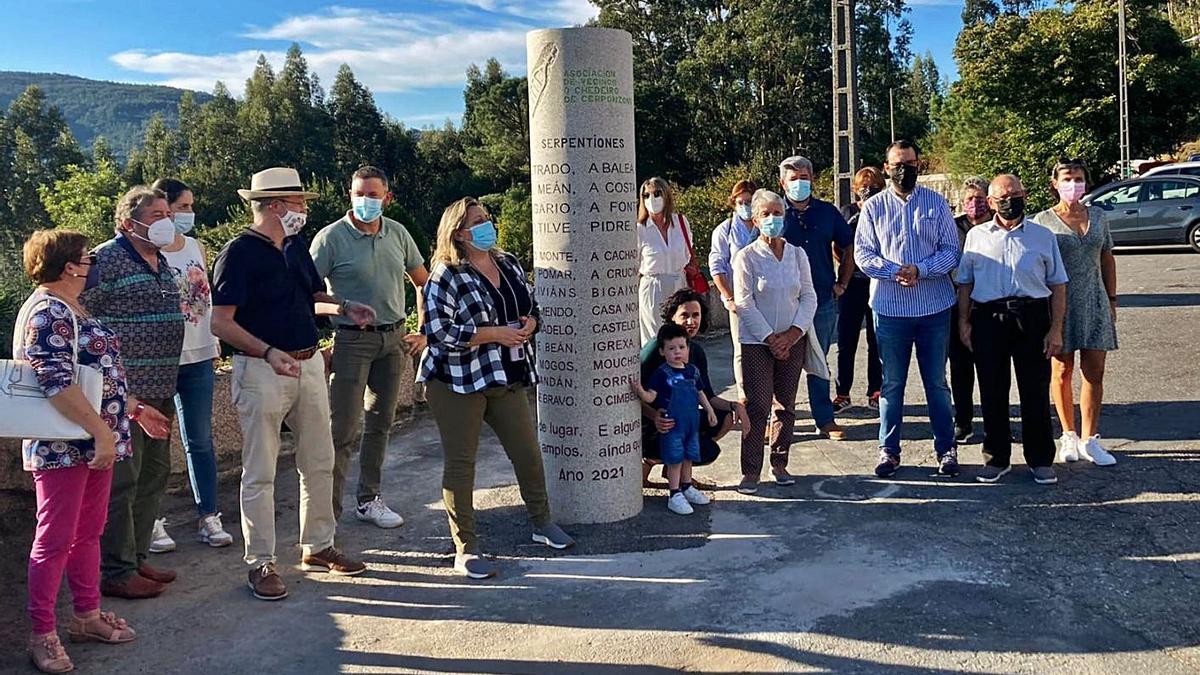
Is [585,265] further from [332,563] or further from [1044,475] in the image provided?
[1044,475]

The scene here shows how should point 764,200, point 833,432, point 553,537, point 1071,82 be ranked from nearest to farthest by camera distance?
1. point 553,537
2. point 764,200
3. point 833,432
4. point 1071,82

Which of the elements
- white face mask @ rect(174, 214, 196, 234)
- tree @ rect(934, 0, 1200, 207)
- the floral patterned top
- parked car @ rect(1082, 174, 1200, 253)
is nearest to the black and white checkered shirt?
the floral patterned top

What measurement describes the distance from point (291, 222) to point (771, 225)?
2.76 meters

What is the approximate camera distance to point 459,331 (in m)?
4.95

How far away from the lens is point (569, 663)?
4.03 metres

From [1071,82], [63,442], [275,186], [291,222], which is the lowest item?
[63,442]

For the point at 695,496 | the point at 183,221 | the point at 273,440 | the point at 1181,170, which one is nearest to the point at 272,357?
the point at 273,440

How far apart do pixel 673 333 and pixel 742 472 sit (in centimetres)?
98

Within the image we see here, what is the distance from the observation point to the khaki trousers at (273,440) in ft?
15.7

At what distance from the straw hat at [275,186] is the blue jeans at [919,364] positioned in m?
3.53

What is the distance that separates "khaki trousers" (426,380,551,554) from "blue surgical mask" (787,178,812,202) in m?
2.78

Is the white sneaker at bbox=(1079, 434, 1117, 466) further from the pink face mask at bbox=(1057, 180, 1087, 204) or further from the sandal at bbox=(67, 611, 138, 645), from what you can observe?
the sandal at bbox=(67, 611, 138, 645)

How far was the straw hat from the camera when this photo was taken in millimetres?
4922

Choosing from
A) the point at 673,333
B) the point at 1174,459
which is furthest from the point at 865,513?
the point at 1174,459
